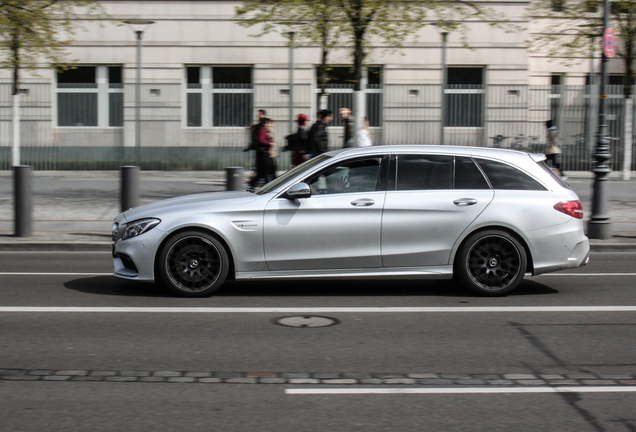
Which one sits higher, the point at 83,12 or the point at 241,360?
the point at 83,12

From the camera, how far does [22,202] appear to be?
12.7 m

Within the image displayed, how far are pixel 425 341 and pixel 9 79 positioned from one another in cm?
2519

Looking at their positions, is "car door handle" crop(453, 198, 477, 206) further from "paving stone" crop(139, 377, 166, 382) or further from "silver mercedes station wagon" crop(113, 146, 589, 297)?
"paving stone" crop(139, 377, 166, 382)

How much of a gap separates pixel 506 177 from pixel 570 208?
0.73 meters

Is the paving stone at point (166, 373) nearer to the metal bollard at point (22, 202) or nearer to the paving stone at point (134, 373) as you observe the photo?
the paving stone at point (134, 373)

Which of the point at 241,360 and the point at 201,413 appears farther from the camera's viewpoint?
the point at 241,360

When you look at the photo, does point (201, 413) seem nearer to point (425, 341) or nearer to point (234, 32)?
point (425, 341)

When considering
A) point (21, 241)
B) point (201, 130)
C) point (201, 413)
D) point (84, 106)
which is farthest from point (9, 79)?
point (201, 413)

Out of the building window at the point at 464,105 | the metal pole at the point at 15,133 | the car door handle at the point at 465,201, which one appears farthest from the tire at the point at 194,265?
the building window at the point at 464,105

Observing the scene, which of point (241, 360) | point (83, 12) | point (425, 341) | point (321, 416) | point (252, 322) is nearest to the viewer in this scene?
point (321, 416)

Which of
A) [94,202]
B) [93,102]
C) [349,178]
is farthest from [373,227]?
[93,102]

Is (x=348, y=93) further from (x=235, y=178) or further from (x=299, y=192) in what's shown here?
(x=299, y=192)

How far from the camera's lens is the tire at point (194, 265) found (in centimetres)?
823

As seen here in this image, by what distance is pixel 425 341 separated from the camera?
6633 millimetres
